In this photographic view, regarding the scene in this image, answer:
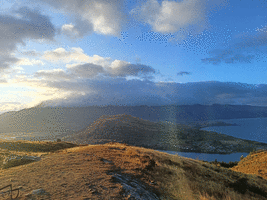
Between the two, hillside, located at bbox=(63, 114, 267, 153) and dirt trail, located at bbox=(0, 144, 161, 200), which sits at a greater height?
dirt trail, located at bbox=(0, 144, 161, 200)

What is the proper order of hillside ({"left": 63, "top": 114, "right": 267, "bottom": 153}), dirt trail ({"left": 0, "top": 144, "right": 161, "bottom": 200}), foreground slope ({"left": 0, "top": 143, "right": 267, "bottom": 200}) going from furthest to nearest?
hillside ({"left": 63, "top": 114, "right": 267, "bottom": 153}) < foreground slope ({"left": 0, "top": 143, "right": 267, "bottom": 200}) < dirt trail ({"left": 0, "top": 144, "right": 161, "bottom": 200})

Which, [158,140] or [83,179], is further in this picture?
[158,140]

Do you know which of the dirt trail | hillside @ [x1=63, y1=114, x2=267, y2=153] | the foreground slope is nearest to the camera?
the dirt trail

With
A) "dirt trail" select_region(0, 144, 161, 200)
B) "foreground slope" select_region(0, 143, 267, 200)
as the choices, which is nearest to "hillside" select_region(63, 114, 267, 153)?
"foreground slope" select_region(0, 143, 267, 200)

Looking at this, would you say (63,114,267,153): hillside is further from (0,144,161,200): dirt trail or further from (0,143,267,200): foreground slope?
(0,144,161,200): dirt trail

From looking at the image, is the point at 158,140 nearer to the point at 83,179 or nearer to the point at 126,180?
the point at 126,180

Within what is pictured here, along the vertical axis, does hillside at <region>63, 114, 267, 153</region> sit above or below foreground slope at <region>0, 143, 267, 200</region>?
below

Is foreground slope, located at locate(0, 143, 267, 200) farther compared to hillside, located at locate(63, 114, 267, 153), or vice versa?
hillside, located at locate(63, 114, 267, 153)

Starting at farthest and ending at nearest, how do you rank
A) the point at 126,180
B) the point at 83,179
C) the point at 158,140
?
the point at 158,140, the point at 126,180, the point at 83,179

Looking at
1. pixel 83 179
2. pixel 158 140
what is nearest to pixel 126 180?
pixel 83 179
